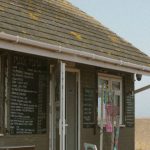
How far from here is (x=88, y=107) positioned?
576 inches

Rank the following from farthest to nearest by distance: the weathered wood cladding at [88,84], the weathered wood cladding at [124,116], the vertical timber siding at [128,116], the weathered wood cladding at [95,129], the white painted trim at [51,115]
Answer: the vertical timber siding at [128,116] → the weathered wood cladding at [124,116] → the weathered wood cladding at [88,84] → the white painted trim at [51,115] → the weathered wood cladding at [95,129]

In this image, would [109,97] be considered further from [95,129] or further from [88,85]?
[95,129]

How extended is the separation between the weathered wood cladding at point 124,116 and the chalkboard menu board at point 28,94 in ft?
6.31

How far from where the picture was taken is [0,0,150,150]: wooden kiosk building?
11.5 m

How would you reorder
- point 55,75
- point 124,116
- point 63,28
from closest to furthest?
point 55,75
point 63,28
point 124,116

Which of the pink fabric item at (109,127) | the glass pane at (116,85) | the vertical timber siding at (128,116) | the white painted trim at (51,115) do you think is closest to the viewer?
the white painted trim at (51,115)

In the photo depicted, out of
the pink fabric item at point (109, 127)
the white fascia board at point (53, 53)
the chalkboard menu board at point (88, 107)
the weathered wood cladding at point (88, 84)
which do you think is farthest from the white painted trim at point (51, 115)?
the pink fabric item at point (109, 127)

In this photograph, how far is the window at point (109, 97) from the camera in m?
14.8

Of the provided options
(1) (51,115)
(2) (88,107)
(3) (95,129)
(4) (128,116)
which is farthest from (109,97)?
(1) (51,115)

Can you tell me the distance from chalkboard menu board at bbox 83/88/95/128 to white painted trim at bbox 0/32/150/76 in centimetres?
107

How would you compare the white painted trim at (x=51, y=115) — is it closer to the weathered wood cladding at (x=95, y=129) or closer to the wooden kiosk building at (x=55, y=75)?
the wooden kiosk building at (x=55, y=75)

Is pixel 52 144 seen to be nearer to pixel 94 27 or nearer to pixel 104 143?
pixel 104 143

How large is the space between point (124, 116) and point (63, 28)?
407cm

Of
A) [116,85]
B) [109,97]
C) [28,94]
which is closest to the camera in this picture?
[28,94]
